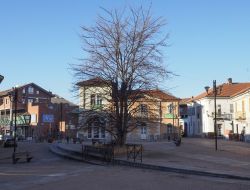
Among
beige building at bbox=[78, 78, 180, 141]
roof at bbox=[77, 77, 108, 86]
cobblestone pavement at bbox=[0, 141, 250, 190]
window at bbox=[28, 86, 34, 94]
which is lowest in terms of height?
cobblestone pavement at bbox=[0, 141, 250, 190]

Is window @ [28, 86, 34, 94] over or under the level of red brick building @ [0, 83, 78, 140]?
over

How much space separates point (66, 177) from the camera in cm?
2188

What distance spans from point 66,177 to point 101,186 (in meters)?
4.09

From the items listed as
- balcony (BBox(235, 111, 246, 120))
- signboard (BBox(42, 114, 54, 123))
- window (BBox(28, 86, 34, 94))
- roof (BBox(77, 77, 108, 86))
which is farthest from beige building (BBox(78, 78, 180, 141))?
window (BBox(28, 86, 34, 94))

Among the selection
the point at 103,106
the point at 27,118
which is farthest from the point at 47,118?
the point at 103,106

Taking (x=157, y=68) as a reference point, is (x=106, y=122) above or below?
below

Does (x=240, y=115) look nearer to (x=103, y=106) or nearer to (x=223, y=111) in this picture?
(x=223, y=111)

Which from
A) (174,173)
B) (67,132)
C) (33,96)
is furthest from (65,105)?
(174,173)

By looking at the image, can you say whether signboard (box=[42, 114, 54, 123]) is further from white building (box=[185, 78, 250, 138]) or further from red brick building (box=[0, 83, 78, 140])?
white building (box=[185, 78, 250, 138])

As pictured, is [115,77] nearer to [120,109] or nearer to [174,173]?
[120,109]

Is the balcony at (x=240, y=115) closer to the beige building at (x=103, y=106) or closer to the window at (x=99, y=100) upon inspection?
the beige building at (x=103, y=106)

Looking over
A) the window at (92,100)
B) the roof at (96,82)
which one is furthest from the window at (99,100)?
the roof at (96,82)

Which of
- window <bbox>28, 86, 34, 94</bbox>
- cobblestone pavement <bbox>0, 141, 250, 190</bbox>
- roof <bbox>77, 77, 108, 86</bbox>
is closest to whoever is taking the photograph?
cobblestone pavement <bbox>0, 141, 250, 190</bbox>

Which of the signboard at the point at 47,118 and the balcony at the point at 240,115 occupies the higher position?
the signboard at the point at 47,118
